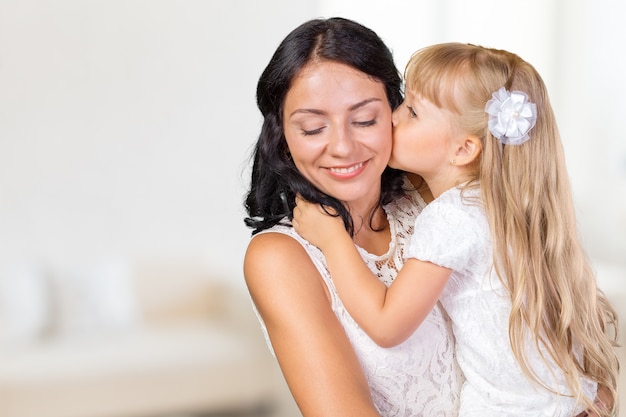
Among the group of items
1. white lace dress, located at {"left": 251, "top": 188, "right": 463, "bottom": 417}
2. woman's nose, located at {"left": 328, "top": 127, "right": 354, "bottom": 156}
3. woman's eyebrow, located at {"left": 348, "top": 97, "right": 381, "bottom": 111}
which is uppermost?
woman's eyebrow, located at {"left": 348, "top": 97, "right": 381, "bottom": 111}

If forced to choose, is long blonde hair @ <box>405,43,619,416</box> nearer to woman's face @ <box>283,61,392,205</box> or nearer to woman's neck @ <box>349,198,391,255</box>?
woman's face @ <box>283,61,392,205</box>

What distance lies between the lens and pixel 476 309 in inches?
71.9

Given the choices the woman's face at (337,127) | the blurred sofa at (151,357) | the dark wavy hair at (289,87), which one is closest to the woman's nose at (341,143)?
the woman's face at (337,127)

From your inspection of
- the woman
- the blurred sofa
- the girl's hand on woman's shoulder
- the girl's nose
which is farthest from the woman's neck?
the blurred sofa

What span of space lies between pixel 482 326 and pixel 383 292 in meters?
0.24

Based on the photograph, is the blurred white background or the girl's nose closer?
the girl's nose

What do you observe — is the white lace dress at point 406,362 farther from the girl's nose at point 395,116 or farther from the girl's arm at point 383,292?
the girl's nose at point 395,116

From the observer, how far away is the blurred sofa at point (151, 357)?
3992 millimetres

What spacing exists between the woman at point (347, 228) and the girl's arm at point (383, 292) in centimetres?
5

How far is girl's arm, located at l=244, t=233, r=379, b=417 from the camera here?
168 cm

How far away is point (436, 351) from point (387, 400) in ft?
0.48

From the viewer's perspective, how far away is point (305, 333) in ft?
5.61

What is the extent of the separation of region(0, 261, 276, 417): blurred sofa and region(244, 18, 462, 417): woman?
94.3 inches

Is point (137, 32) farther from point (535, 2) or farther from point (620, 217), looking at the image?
point (620, 217)
